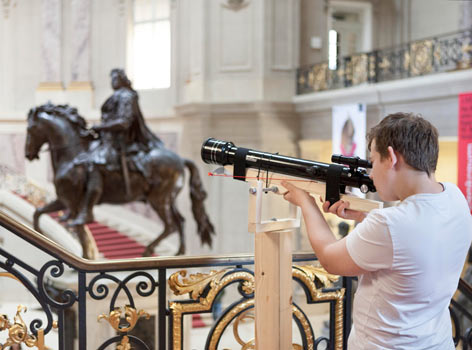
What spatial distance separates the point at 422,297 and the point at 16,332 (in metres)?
1.48

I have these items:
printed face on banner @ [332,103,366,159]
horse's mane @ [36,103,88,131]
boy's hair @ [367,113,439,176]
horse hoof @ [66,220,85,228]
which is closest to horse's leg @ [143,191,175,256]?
horse hoof @ [66,220,85,228]

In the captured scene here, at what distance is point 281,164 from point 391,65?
851cm

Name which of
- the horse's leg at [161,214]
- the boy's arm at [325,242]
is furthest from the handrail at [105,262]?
the horse's leg at [161,214]

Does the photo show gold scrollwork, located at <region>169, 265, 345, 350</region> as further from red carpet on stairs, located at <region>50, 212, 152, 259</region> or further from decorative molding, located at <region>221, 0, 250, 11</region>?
decorative molding, located at <region>221, 0, 250, 11</region>

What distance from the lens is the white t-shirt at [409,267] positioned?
5.08ft

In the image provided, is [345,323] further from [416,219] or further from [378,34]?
[378,34]

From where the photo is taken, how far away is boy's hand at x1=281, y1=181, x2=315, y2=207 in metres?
1.87

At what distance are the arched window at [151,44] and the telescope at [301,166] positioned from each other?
12528mm

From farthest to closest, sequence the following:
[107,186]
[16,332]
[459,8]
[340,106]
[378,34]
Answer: [378,34] → [459,8] → [340,106] → [107,186] → [16,332]

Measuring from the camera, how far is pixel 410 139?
154 cm

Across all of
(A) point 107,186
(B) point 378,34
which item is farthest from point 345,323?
(B) point 378,34

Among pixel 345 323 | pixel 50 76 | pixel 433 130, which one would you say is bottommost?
pixel 345 323

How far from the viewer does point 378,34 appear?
1416 centimetres

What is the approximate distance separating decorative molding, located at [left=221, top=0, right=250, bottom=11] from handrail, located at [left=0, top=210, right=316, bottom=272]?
32.3 ft
